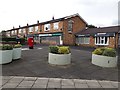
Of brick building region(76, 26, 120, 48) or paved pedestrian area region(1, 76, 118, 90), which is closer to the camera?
paved pedestrian area region(1, 76, 118, 90)

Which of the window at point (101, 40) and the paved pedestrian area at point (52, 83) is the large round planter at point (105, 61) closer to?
the paved pedestrian area at point (52, 83)

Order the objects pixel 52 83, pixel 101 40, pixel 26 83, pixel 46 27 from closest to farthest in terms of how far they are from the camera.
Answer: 1. pixel 26 83
2. pixel 52 83
3. pixel 101 40
4. pixel 46 27

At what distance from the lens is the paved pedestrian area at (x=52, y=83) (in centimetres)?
541

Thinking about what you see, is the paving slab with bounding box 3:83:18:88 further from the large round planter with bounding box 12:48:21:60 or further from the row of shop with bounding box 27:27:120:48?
the row of shop with bounding box 27:27:120:48

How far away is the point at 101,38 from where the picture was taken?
27422 millimetres

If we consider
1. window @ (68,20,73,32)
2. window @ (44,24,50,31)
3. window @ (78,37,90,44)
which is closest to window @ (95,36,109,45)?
window @ (78,37,90,44)

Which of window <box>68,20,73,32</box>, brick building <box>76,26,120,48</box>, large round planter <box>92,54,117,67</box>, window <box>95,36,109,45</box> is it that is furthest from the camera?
window <box>68,20,73,32</box>

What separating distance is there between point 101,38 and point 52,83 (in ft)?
76.2

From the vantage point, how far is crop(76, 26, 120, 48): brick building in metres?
24.8

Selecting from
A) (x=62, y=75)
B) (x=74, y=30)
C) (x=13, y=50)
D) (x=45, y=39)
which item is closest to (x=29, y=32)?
(x=45, y=39)

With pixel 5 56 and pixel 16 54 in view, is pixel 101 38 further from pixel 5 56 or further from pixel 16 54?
pixel 5 56

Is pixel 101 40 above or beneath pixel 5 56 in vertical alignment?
above

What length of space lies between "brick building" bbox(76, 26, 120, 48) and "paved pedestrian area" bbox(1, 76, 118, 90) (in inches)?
785

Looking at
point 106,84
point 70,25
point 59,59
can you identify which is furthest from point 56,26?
point 106,84
